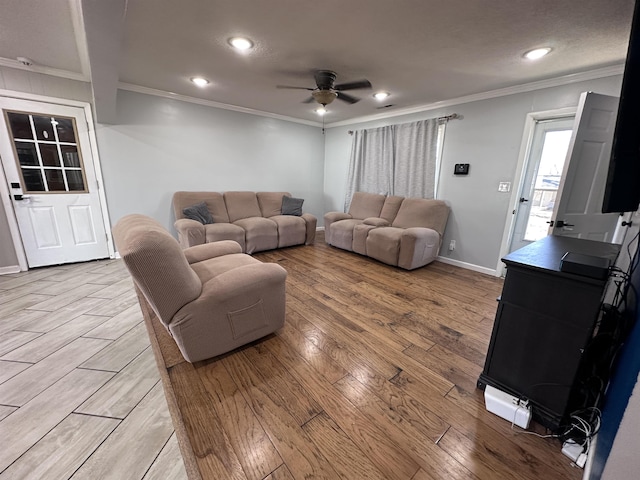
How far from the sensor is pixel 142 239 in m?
1.27

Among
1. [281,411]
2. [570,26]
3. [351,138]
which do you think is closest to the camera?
[281,411]

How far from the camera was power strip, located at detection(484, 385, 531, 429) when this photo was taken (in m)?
1.32

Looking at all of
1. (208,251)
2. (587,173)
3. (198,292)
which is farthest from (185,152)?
(587,173)

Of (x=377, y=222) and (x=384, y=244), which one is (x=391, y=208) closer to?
(x=377, y=222)

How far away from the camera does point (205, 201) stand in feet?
13.5

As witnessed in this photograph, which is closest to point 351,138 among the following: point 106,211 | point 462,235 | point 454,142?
point 454,142

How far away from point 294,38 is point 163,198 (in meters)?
3.11

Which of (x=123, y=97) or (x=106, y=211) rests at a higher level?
(x=123, y=97)

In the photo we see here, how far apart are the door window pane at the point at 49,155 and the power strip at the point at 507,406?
5.04 m

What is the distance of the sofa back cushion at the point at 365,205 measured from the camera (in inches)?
178

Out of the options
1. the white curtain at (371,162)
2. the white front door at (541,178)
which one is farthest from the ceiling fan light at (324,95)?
the white front door at (541,178)

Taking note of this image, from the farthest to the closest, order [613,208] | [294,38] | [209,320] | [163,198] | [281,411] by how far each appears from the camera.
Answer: [163,198]
[294,38]
[209,320]
[281,411]
[613,208]

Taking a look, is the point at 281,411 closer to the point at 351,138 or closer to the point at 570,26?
the point at 570,26

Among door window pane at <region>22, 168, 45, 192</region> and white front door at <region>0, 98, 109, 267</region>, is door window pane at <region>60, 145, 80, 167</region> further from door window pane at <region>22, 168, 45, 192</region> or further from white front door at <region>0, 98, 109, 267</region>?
door window pane at <region>22, 168, 45, 192</region>
